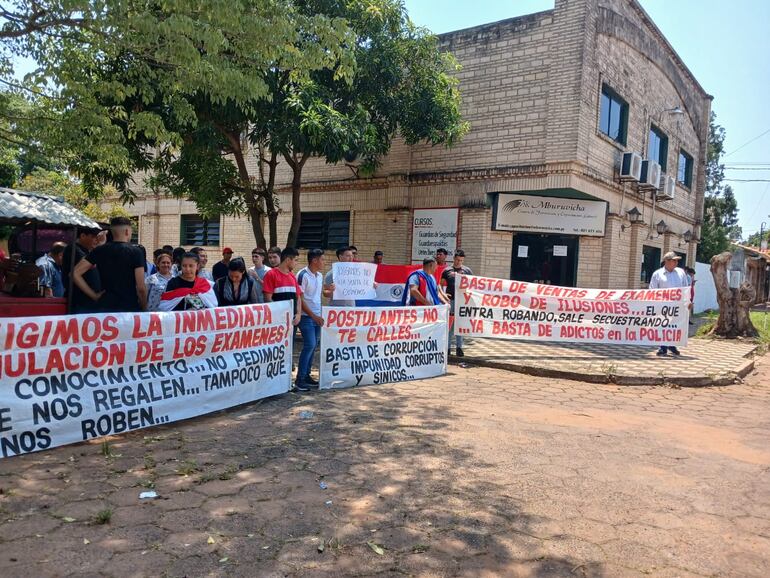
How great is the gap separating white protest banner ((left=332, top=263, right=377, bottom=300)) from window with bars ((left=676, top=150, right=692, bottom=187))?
47.7ft

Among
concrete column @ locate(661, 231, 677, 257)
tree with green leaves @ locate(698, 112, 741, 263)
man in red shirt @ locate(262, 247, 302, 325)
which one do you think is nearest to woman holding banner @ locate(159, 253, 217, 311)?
man in red shirt @ locate(262, 247, 302, 325)

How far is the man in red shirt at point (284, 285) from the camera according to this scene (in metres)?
6.59

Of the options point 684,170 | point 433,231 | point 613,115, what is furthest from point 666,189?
point 433,231

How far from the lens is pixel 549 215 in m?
13.5

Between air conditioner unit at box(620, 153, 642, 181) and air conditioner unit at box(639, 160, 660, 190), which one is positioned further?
air conditioner unit at box(639, 160, 660, 190)

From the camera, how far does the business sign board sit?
1316 cm

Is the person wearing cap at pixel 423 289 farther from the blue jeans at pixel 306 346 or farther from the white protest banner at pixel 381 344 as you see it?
the blue jeans at pixel 306 346

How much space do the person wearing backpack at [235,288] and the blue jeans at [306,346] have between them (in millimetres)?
787

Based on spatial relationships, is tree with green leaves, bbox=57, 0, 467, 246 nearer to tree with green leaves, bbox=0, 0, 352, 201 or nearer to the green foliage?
the green foliage

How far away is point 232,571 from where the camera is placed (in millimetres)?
2793

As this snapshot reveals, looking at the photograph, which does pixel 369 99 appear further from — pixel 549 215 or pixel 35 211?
pixel 35 211

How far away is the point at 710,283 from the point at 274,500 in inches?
1011

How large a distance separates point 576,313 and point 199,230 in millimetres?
13268

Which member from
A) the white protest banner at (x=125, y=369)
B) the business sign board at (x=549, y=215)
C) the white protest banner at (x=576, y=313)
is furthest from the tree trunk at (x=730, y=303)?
the white protest banner at (x=125, y=369)
